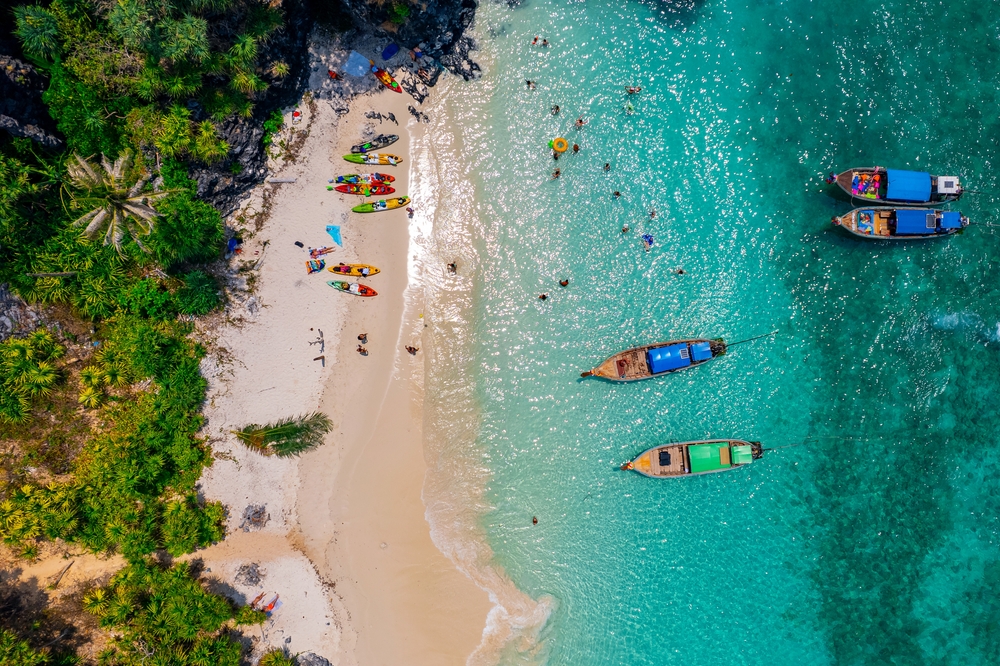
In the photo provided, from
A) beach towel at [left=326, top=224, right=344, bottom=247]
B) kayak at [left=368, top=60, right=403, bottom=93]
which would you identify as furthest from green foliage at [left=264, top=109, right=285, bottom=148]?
kayak at [left=368, top=60, right=403, bottom=93]

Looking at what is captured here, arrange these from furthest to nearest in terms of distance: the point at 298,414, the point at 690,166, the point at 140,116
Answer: the point at 690,166, the point at 298,414, the point at 140,116

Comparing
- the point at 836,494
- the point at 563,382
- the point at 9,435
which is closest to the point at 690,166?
the point at 563,382

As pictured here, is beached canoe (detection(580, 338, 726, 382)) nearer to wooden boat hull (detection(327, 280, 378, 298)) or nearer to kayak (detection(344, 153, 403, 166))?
wooden boat hull (detection(327, 280, 378, 298))

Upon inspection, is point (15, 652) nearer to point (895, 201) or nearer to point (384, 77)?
point (384, 77)

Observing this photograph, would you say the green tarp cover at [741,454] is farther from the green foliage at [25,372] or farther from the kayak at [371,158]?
the green foliage at [25,372]

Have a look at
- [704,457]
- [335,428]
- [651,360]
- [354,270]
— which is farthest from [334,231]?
[704,457]

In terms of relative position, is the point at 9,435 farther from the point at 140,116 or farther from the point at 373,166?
the point at 373,166
